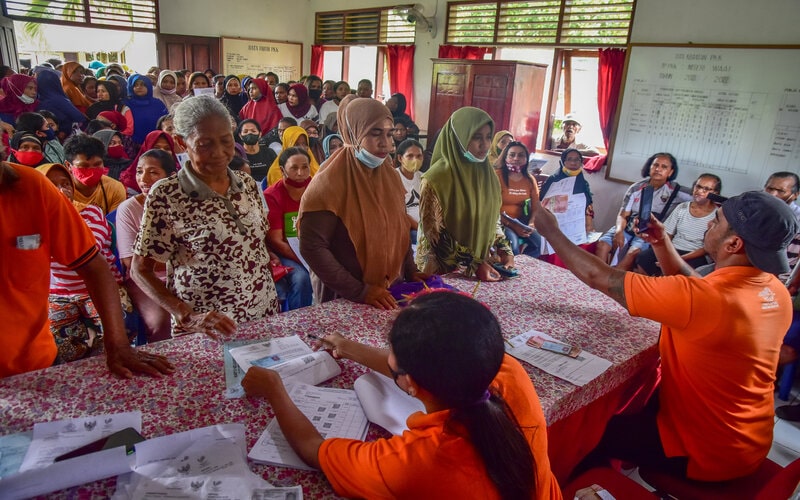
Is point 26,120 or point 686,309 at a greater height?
point 26,120

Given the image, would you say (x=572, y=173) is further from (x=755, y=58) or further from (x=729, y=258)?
(x=729, y=258)

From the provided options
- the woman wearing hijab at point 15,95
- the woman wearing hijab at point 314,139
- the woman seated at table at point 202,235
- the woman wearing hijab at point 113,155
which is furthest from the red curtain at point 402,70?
the woman seated at table at point 202,235

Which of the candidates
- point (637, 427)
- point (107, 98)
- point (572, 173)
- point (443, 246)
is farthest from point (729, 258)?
point (107, 98)

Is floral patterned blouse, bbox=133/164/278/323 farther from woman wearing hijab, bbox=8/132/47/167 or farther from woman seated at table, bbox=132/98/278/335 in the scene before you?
woman wearing hijab, bbox=8/132/47/167

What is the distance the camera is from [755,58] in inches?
194

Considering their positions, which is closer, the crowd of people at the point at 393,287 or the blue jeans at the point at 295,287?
the crowd of people at the point at 393,287

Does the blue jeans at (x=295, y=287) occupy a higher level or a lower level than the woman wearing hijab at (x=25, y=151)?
lower

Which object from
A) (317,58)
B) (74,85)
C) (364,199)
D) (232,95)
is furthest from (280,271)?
(317,58)

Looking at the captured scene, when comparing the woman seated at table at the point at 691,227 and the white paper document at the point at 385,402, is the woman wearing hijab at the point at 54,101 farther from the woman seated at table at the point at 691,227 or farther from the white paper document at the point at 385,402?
the woman seated at table at the point at 691,227

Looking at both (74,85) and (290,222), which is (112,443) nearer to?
(290,222)

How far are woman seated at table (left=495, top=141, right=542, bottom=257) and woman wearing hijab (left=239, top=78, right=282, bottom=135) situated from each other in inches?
151

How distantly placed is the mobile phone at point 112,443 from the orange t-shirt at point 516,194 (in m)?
3.64

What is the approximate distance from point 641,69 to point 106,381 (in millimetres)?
6216

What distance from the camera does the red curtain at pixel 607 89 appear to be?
5984mm
